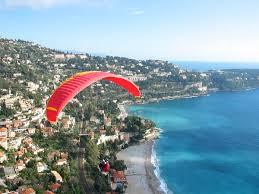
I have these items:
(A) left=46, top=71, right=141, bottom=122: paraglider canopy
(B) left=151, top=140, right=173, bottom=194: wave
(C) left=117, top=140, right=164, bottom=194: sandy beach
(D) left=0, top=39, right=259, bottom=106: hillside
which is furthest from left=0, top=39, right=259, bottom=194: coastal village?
(A) left=46, top=71, right=141, bottom=122: paraglider canopy

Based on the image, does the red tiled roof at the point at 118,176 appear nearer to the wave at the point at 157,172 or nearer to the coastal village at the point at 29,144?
the coastal village at the point at 29,144

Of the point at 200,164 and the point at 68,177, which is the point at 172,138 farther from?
the point at 68,177

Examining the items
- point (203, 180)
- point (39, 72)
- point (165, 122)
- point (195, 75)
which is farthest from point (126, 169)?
point (195, 75)

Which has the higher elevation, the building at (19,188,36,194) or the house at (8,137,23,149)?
the house at (8,137,23,149)

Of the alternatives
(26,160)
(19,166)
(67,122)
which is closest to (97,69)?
(67,122)

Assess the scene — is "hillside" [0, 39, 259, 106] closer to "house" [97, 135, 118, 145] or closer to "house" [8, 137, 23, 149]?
"house" [97, 135, 118, 145]

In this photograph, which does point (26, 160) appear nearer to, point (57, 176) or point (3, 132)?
point (57, 176)

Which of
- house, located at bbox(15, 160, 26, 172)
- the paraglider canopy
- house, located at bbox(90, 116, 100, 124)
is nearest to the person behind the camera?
the paraglider canopy
